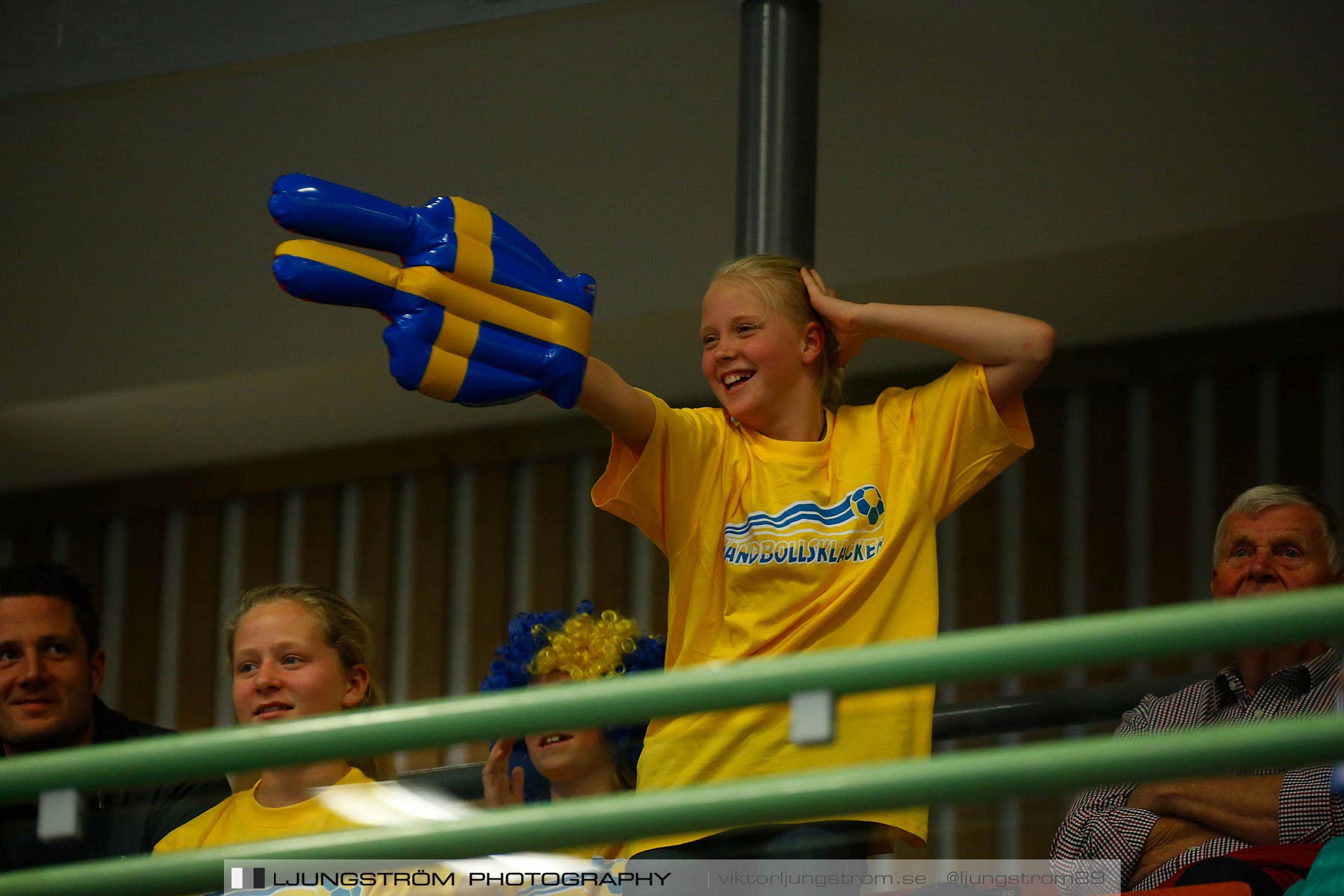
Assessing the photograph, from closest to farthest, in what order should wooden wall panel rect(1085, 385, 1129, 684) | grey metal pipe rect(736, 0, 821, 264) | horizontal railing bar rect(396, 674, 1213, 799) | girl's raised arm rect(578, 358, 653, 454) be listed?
girl's raised arm rect(578, 358, 653, 454) → horizontal railing bar rect(396, 674, 1213, 799) → grey metal pipe rect(736, 0, 821, 264) → wooden wall panel rect(1085, 385, 1129, 684)

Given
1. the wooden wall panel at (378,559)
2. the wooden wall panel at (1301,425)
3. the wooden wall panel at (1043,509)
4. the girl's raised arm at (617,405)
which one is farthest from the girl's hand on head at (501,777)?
the wooden wall panel at (378,559)

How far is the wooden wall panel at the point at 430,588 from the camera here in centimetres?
540

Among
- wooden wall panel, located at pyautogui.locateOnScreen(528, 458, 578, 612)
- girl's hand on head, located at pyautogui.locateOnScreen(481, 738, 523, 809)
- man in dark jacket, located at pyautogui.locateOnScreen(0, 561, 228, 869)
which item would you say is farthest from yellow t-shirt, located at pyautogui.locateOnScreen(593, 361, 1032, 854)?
wooden wall panel, located at pyautogui.locateOnScreen(528, 458, 578, 612)

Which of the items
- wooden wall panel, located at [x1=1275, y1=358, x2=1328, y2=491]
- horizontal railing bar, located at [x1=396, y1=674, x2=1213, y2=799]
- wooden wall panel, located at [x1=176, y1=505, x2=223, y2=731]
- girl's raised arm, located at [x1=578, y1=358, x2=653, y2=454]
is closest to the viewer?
girl's raised arm, located at [x1=578, y1=358, x2=653, y2=454]

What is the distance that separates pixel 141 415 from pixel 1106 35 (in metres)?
2.92

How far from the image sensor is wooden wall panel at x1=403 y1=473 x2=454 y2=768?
5.40m

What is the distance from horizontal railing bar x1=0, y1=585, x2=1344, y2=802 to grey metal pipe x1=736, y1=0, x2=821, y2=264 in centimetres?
194

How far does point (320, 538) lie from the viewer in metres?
5.67

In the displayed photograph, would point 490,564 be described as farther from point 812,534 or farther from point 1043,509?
point 812,534

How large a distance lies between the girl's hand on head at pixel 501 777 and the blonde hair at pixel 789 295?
0.83 m

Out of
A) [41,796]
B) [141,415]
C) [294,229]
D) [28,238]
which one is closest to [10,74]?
[28,238]

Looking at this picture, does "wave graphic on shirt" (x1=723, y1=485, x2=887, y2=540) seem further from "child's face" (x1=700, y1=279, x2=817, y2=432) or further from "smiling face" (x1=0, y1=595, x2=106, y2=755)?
"smiling face" (x1=0, y1=595, x2=106, y2=755)

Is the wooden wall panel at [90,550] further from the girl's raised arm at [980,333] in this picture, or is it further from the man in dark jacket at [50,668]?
the girl's raised arm at [980,333]

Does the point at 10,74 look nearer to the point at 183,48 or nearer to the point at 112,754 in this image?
the point at 183,48
